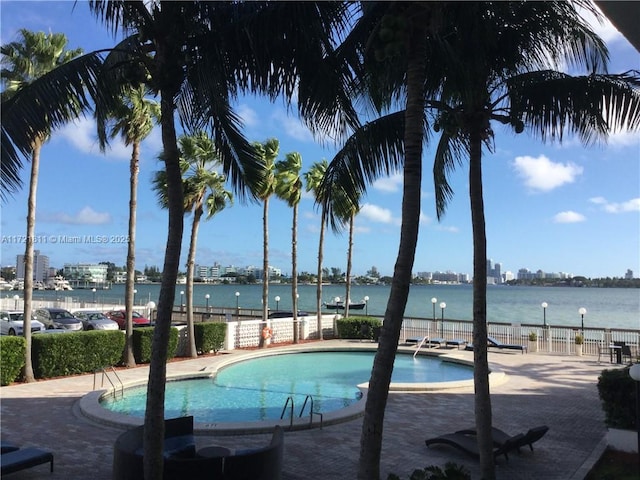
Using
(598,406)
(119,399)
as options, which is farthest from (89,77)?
(598,406)

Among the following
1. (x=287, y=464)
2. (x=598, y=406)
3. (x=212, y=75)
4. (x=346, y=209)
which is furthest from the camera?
(x=598, y=406)

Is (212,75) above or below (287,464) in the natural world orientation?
above

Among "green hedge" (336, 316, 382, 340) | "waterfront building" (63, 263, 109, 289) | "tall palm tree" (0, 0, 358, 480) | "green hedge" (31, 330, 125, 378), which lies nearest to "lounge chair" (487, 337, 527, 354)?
"green hedge" (336, 316, 382, 340)

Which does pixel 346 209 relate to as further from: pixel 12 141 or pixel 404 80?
pixel 12 141

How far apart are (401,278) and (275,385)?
13.0 meters

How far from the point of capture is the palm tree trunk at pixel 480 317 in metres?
6.66

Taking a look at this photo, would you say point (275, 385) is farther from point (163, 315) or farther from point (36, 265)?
point (36, 265)

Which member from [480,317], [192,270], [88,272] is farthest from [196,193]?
[88,272]

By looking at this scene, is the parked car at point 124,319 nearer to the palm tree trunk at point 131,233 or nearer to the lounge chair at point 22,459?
the palm tree trunk at point 131,233

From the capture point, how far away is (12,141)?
4812mm

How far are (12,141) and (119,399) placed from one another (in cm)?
1078

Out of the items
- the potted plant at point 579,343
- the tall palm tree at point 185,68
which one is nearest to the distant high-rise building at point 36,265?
the tall palm tree at point 185,68

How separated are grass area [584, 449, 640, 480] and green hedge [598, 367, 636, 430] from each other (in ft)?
1.78

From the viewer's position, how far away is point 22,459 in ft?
24.1
